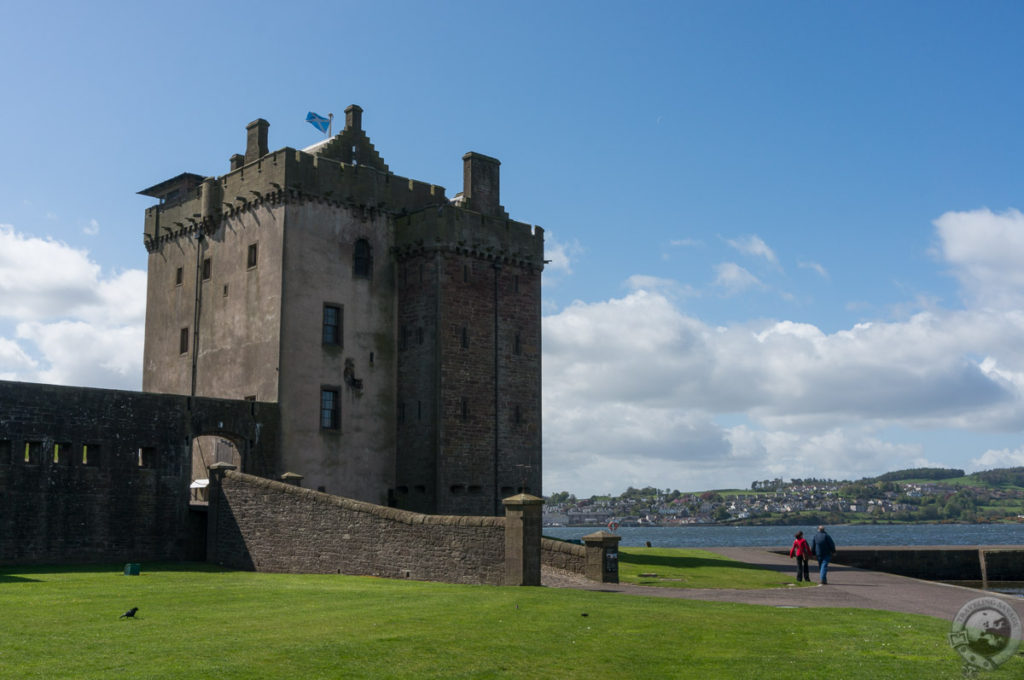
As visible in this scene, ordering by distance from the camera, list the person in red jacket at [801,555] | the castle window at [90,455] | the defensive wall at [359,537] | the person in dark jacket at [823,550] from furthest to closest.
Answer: the castle window at [90,455] → the person in red jacket at [801,555] → the person in dark jacket at [823,550] → the defensive wall at [359,537]

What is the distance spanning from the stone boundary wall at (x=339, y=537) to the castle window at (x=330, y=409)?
303 inches

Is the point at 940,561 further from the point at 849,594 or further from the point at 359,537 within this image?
the point at 359,537

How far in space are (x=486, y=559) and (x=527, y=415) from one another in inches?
764

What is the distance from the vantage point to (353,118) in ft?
148

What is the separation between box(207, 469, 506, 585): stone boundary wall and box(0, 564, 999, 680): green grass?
3.78 m

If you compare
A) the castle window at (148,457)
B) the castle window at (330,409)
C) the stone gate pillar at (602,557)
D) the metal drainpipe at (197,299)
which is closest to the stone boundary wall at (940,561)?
the stone gate pillar at (602,557)

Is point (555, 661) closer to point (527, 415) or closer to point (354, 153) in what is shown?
point (527, 415)

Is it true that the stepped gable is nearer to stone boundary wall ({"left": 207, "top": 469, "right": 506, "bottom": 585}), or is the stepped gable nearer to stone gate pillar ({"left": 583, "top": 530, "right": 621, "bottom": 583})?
stone boundary wall ({"left": 207, "top": 469, "right": 506, "bottom": 585})

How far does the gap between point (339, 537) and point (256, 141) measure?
22.2 meters

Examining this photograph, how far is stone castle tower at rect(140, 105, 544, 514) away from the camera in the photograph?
1583 inches

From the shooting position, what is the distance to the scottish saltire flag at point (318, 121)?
4638 centimetres

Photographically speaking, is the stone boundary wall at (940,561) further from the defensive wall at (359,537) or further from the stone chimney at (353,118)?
the stone chimney at (353,118)

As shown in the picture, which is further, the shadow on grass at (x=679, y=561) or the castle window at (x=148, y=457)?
the shadow on grass at (x=679, y=561)

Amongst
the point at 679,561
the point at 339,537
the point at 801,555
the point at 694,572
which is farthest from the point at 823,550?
the point at 339,537
